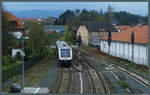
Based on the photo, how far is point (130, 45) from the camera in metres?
19.6

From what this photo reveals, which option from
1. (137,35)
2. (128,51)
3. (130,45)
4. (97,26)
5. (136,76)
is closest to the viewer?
(136,76)

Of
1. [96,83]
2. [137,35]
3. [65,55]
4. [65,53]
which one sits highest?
[137,35]

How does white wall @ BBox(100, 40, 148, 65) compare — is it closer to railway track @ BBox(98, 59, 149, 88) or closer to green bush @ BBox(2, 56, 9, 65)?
railway track @ BBox(98, 59, 149, 88)

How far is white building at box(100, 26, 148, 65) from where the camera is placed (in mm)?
17625

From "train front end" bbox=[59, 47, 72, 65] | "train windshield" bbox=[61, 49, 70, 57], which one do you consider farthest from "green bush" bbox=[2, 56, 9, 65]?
"train windshield" bbox=[61, 49, 70, 57]

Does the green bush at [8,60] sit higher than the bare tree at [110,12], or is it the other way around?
the bare tree at [110,12]

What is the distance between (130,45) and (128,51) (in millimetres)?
489

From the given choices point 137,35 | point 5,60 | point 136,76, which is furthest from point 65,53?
point 136,76

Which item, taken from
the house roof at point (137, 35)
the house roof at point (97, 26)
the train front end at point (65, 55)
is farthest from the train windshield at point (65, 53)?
the house roof at point (97, 26)

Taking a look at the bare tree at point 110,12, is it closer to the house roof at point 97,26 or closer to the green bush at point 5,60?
the house roof at point 97,26

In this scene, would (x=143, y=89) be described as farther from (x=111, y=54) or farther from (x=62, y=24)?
(x=111, y=54)

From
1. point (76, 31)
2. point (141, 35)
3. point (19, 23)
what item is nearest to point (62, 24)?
point (76, 31)

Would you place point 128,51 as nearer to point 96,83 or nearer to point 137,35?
point 137,35

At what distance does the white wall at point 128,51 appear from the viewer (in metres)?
17.5
